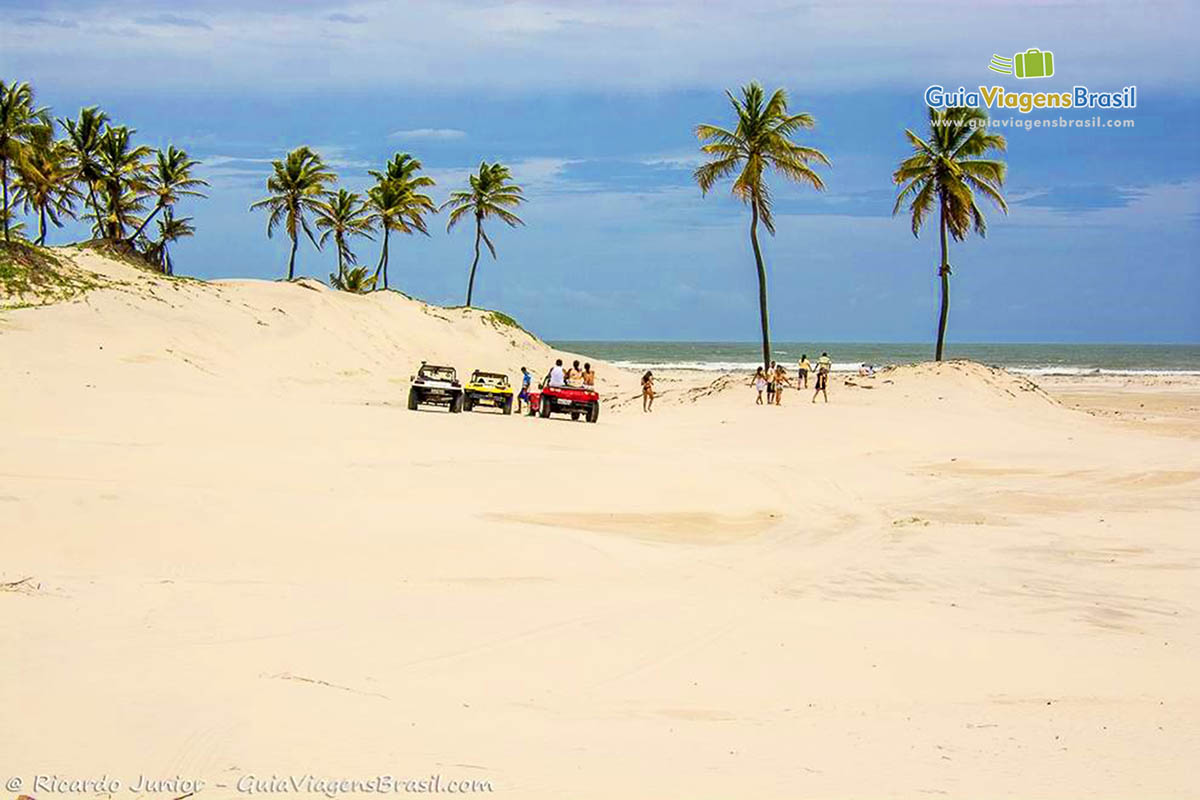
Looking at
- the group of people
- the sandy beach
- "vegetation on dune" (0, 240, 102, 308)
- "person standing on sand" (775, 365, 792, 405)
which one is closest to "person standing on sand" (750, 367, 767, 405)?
the group of people

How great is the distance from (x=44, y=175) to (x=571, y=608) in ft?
140

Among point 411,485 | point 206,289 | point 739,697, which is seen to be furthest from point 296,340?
point 739,697

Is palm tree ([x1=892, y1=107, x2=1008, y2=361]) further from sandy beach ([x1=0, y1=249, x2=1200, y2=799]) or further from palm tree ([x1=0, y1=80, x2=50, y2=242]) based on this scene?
palm tree ([x1=0, y1=80, x2=50, y2=242])

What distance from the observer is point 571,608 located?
1016 centimetres

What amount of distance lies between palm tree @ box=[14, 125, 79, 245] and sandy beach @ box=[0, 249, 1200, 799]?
793 inches

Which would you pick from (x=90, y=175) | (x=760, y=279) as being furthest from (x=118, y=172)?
(x=760, y=279)

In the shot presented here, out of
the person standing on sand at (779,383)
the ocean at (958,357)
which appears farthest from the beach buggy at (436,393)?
the ocean at (958,357)

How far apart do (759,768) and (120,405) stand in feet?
58.3

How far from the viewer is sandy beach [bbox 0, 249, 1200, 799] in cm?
613

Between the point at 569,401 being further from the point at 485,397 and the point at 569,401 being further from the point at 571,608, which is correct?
the point at 571,608

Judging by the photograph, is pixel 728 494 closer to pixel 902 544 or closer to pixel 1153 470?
pixel 902 544

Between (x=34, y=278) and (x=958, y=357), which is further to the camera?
(x=958, y=357)

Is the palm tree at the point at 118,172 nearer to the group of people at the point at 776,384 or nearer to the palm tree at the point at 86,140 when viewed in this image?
the palm tree at the point at 86,140

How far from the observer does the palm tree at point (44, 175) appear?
4150 cm
